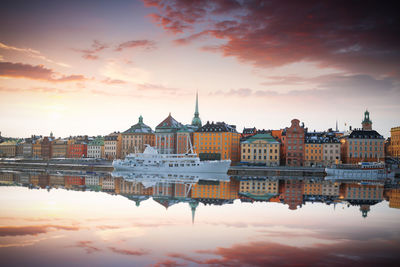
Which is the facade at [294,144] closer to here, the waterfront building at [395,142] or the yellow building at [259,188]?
the waterfront building at [395,142]

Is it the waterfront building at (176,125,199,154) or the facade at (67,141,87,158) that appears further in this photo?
the facade at (67,141,87,158)

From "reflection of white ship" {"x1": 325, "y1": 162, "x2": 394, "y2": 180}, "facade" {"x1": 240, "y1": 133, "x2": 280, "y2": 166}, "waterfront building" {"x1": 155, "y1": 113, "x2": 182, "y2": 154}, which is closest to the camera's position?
"reflection of white ship" {"x1": 325, "y1": 162, "x2": 394, "y2": 180}

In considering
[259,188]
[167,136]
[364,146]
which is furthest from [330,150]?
[259,188]

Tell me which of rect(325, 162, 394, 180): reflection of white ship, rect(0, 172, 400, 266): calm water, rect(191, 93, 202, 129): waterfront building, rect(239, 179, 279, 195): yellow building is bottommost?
rect(0, 172, 400, 266): calm water

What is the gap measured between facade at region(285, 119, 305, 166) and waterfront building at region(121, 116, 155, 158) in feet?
207

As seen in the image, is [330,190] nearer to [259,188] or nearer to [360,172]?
[259,188]

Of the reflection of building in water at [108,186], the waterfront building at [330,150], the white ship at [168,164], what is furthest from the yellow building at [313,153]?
the reflection of building in water at [108,186]

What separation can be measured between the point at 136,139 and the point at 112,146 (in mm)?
16735

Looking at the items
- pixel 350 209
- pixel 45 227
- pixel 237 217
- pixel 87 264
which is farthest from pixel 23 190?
pixel 350 209

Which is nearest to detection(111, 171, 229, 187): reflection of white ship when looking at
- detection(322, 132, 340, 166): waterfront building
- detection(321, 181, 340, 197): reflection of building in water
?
detection(321, 181, 340, 197): reflection of building in water

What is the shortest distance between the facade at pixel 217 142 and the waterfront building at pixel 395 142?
217ft

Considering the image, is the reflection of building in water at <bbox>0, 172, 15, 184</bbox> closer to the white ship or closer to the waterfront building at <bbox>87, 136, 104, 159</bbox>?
the white ship

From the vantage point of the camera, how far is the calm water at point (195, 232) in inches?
843

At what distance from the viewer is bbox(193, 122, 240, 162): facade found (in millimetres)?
135212
